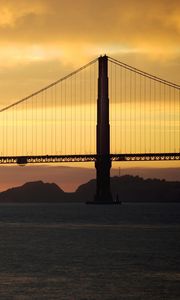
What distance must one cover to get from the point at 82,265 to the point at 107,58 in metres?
95.4

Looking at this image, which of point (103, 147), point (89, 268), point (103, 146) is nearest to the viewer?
point (89, 268)

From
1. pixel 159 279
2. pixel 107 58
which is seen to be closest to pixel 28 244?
pixel 159 279

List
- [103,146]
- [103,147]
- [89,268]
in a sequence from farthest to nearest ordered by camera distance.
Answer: [103,147]
[103,146]
[89,268]

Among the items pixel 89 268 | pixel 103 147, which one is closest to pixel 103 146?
pixel 103 147

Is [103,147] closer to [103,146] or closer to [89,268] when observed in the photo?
[103,146]

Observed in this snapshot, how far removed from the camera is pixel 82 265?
38750mm

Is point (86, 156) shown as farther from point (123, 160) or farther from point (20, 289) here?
point (20, 289)

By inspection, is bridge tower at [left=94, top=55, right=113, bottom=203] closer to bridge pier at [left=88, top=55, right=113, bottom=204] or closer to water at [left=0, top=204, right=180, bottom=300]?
bridge pier at [left=88, top=55, right=113, bottom=204]

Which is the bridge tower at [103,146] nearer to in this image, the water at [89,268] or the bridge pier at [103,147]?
the bridge pier at [103,147]

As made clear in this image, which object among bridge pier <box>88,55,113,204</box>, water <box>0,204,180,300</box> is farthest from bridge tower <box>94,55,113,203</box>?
water <box>0,204,180,300</box>

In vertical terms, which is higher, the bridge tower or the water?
the bridge tower

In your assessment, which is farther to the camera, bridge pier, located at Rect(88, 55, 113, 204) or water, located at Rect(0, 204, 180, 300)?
bridge pier, located at Rect(88, 55, 113, 204)

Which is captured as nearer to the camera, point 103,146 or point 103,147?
point 103,146

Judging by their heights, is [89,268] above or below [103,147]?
below
